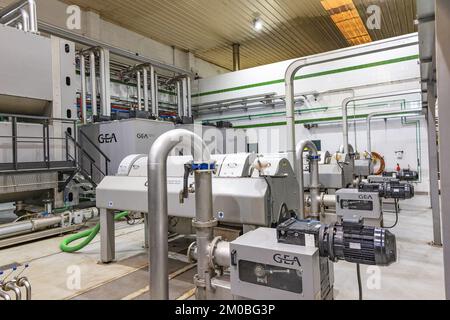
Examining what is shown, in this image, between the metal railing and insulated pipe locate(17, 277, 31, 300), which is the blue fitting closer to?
insulated pipe locate(17, 277, 31, 300)

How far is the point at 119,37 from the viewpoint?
21.8ft

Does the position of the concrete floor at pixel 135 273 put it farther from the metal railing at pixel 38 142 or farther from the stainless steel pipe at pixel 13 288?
the metal railing at pixel 38 142

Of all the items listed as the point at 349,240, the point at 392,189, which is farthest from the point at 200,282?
the point at 392,189

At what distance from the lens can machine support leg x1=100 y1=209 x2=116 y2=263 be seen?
9.16ft

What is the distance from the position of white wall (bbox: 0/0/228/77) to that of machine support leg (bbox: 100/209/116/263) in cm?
465

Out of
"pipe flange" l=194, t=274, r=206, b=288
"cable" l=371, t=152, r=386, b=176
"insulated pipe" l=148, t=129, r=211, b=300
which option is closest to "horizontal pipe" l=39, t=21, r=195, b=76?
"insulated pipe" l=148, t=129, r=211, b=300

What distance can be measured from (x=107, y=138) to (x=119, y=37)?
2808 millimetres

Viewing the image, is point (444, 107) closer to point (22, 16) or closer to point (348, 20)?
point (22, 16)

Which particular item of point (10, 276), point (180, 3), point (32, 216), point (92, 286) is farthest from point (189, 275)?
point (180, 3)

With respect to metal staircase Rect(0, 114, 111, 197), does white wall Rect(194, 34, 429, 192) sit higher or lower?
higher

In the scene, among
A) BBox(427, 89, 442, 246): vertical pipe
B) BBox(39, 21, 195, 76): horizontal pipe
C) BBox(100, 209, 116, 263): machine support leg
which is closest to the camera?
BBox(100, 209, 116, 263): machine support leg

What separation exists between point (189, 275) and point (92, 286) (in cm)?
79

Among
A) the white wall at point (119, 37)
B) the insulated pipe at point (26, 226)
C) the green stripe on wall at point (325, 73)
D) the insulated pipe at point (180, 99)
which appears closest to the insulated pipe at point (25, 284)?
the insulated pipe at point (26, 226)
